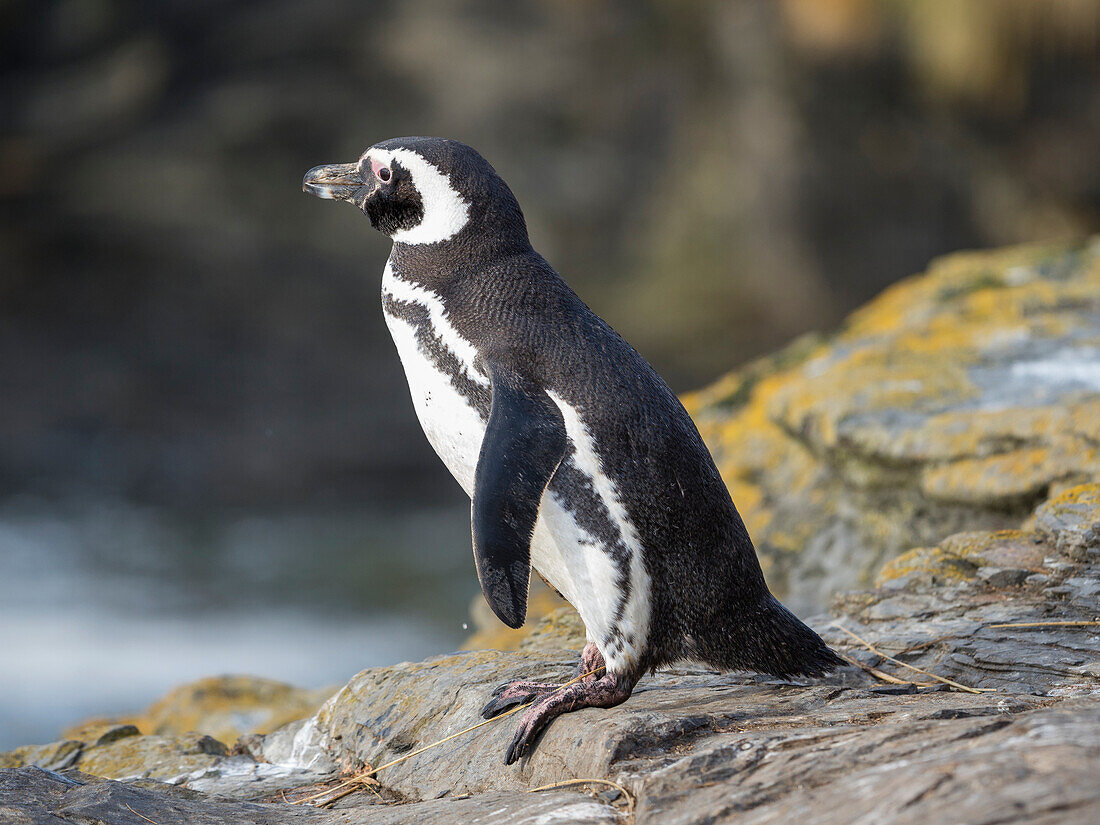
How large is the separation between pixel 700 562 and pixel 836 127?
7.23 m

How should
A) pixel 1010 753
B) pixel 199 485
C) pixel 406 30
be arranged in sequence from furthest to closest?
pixel 406 30
pixel 199 485
pixel 1010 753

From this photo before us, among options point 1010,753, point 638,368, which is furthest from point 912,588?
point 1010,753

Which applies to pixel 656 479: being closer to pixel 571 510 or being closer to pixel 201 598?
pixel 571 510

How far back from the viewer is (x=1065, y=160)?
724 cm

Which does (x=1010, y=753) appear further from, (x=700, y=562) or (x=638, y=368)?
(x=638, y=368)

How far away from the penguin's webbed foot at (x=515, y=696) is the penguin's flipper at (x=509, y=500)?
Result: 22 cm

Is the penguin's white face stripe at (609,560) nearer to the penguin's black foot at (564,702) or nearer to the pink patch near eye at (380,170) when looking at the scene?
the penguin's black foot at (564,702)

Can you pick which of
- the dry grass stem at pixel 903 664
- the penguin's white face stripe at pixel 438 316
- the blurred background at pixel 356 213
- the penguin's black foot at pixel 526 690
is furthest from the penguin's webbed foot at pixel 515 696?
the blurred background at pixel 356 213

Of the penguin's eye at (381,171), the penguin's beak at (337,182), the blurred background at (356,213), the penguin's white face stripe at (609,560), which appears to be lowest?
the penguin's white face stripe at (609,560)

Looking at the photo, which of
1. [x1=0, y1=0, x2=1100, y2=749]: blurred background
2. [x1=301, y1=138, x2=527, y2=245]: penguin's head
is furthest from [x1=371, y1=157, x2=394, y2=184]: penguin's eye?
[x1=0, y1=0, x2=1100, y2=749]: blurred background

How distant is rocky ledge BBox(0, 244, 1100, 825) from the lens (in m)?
1.07

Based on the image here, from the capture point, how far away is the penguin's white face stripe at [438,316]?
1.59 metres

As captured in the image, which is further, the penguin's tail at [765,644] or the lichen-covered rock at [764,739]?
the penguin's tail at [765,644]

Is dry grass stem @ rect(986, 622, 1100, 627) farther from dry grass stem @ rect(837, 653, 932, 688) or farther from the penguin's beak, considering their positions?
the penguin's beak
